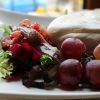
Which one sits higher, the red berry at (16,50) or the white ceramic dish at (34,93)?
the red berry at (16,50)

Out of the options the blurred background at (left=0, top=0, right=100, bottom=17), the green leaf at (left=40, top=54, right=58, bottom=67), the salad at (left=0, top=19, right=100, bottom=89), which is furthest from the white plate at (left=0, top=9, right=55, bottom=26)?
the blurred background at (left=0, top=0, right=100, bottom=17)

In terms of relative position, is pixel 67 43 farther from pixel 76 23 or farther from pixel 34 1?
pixel 34 1

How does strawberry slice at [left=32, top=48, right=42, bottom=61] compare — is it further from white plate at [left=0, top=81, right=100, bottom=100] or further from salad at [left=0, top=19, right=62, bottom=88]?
white plate at [left=0, top=81, right=100, bottom=100]

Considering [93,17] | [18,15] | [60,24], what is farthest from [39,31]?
[18,15]

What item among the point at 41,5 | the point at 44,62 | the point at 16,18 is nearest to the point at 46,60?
the point at 44,62

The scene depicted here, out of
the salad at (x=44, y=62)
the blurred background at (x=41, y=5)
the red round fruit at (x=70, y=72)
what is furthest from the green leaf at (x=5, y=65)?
the blurred background at (x=41, y=5)

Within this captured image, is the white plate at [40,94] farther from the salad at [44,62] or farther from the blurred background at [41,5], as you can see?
the blurred background at [41,5]

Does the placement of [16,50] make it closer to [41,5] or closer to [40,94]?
[40,94]
